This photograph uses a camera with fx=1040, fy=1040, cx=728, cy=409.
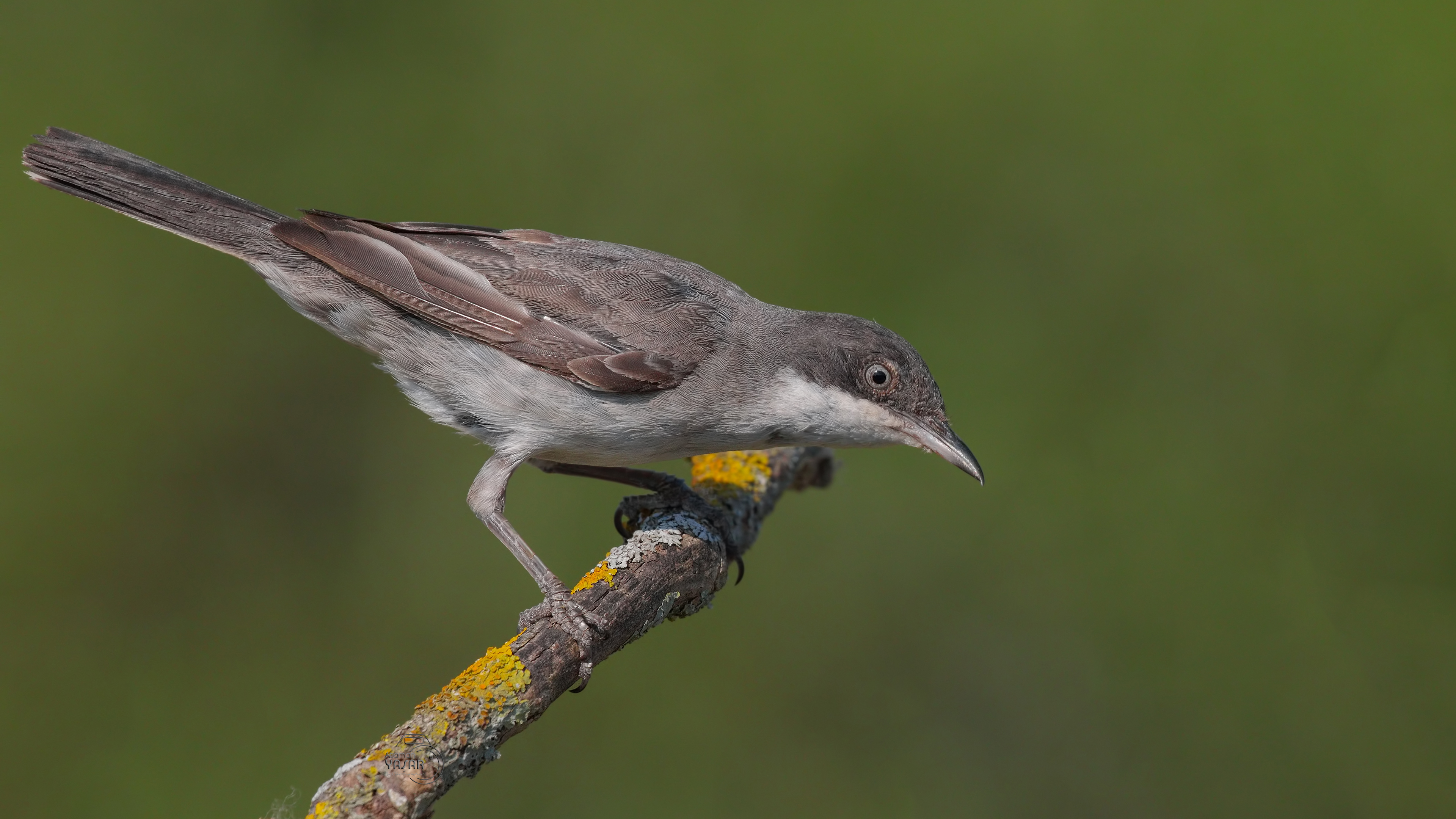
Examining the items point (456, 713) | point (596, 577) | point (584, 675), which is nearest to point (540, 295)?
point (596, 577)

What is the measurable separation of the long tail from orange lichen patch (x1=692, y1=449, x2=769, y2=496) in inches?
80.7

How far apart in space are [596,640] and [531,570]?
0.54 m

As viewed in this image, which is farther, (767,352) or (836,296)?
(836,296)

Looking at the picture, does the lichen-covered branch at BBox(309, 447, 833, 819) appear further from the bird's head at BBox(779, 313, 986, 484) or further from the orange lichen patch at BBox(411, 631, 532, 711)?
the bird's head at BBox(779, 313, 986, 484)

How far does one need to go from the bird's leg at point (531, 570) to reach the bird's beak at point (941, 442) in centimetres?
147

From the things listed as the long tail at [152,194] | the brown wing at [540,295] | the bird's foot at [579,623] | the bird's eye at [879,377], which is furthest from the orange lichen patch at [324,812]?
the long tail at [152,194]

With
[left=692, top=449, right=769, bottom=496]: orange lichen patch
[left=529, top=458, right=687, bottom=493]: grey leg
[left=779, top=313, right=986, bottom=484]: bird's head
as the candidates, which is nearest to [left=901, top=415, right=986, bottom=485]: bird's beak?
[left=779, top=313, right=986, bottom=484]: bird's head

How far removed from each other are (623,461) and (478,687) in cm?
137

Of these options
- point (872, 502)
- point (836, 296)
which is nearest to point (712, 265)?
point (836, 296)

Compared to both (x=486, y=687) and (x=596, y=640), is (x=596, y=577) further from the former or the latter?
(x=486, y=687)

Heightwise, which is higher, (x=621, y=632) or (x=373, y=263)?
(x=373, y=263)

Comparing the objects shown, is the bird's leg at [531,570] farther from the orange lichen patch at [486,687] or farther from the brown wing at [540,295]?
the brown wing at [540,295]

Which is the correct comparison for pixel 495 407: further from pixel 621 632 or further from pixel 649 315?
pixel 621 632

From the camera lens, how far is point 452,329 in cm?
413
